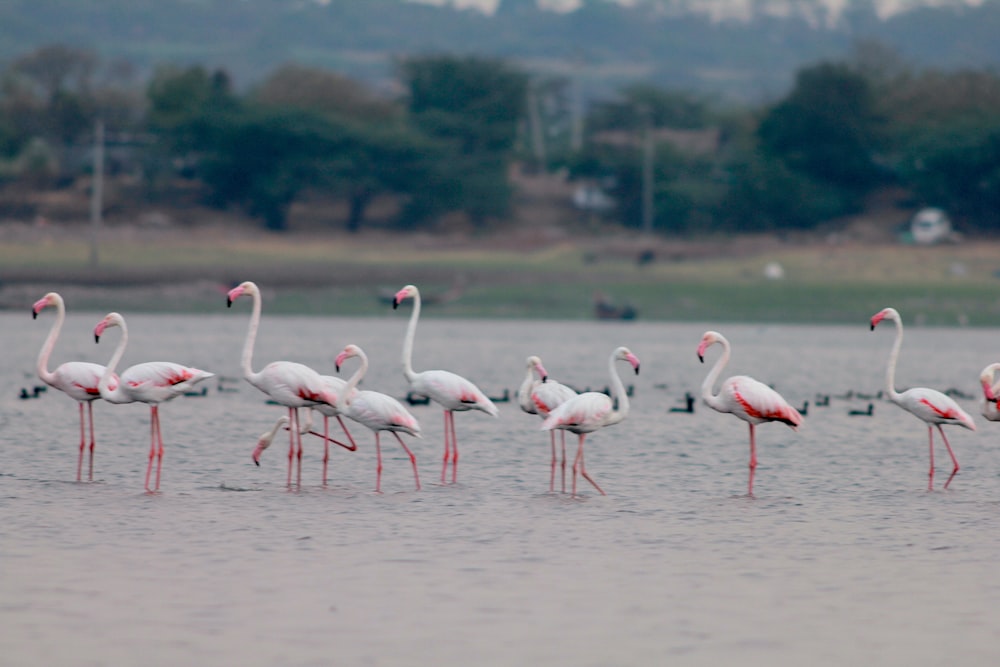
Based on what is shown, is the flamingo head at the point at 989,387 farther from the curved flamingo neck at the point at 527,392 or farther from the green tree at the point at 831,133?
the green tree at the point at 831,133

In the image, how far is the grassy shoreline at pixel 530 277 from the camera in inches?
1609

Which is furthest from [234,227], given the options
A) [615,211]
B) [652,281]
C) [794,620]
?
[794,620]

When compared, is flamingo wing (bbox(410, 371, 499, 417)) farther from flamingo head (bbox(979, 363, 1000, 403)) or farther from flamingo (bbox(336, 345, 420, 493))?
flamingo head (bbox(979, 363, 1000, 403))

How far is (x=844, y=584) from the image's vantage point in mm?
9578

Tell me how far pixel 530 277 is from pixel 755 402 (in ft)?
105

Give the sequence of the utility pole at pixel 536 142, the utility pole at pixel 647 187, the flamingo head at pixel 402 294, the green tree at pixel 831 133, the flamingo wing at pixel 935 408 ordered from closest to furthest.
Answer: the flamingo head at pixel 402 294 → the flamingo wing at pixel 935 408 → the utility pole at pixel 647 187 → the green tree at pixel 831 133 → the utility pole at pixel 536 142

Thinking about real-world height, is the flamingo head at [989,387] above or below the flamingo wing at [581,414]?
above

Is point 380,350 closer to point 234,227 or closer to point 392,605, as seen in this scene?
point 392,605

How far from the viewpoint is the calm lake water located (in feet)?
26.4

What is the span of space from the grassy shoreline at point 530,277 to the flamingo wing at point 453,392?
26.9 m

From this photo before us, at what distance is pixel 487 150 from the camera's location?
2697 inches

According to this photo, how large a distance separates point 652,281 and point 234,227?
20.7 meters

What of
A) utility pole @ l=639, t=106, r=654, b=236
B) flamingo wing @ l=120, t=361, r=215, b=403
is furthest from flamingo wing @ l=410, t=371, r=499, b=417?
utility pole @ l=639, t=106, r=654, b=236

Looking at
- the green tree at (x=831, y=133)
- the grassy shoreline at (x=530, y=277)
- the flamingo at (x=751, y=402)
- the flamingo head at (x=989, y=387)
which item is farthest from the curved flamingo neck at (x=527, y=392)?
the green tree at (x=831, y=133)
